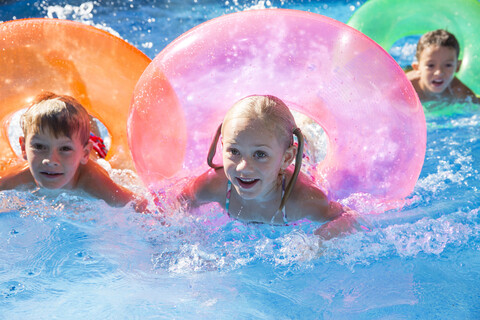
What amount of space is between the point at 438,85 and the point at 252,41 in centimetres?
242

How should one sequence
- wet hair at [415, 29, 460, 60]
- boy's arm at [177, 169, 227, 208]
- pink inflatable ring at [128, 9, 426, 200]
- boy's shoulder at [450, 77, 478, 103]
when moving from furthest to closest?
boy's shoulder at [450, 77, 478, 103], wet hair at [415, 29, 460, 60], boy's arm at [177, 169, 227, 208], pink inflatable ring at [128, 9, 426, 200]

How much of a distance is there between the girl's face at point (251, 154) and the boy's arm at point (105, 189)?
672 mm

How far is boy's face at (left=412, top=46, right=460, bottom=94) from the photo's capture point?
441cm

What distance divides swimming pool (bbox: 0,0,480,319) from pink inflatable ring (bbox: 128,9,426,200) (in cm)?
25

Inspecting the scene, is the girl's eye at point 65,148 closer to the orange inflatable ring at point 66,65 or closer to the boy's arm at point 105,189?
the boy's arm at point 105,189

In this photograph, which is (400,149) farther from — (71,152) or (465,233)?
(71,152)

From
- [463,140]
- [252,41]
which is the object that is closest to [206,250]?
[252,41]

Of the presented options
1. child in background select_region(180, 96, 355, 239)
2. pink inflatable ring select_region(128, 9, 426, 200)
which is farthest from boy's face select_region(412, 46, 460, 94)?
child in background select_region(180, 96, 355, 239)

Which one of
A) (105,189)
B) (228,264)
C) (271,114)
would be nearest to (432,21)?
(271,114)

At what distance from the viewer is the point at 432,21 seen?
14.8 ft

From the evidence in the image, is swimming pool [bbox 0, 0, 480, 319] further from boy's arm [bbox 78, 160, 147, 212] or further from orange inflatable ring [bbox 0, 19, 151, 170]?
orange inflatable ring [bbox 0, 19, 151, 170]

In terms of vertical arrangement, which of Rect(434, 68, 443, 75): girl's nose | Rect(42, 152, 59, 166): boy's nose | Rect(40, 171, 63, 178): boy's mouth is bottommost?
Rect(40, 171, 63, 178): boy's mouth

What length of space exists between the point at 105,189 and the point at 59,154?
13.3 inches

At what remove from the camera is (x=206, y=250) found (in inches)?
112
